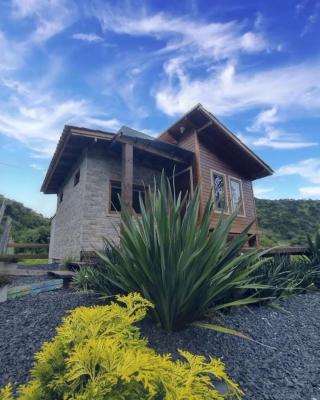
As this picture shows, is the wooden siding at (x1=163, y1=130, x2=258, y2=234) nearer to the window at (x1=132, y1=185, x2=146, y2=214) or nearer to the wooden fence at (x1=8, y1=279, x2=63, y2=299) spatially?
the window at (x1=132, y1=185, x2=146, y2=214)

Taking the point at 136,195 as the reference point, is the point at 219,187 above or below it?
above

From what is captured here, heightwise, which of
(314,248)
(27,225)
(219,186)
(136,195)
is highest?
(219,186)

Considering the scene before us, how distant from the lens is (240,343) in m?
2.56

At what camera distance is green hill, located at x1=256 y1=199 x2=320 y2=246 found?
77.4 ft

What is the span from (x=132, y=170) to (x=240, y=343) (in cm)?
590

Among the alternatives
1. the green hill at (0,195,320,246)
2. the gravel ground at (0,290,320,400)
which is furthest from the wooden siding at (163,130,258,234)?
the gravel ground at (0,290,320,400)

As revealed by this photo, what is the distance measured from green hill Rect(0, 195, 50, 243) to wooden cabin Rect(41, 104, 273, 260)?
4.07 metres

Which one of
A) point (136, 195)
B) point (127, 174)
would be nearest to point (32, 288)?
point (127, 174)

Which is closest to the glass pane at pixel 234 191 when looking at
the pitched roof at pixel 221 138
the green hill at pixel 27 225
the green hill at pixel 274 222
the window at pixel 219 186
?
the window at pixel 219 186

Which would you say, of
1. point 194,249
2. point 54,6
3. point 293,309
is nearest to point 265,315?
point 293,309

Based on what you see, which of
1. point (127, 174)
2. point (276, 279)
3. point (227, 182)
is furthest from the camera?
point (227, 182)

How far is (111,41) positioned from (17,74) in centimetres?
375

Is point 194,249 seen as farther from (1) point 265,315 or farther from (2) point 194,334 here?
(1) point 265,315

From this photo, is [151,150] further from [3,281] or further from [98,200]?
[3,281]
